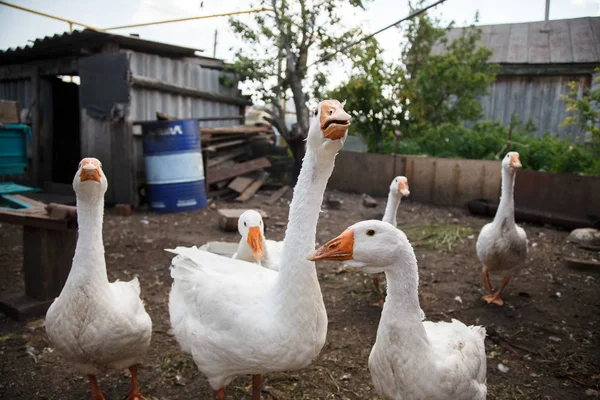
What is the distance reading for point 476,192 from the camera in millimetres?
9094

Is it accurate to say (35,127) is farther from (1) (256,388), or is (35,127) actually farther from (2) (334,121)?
(2) (334,121)

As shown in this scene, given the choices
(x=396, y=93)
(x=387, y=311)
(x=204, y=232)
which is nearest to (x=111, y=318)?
(x=387, y=311)

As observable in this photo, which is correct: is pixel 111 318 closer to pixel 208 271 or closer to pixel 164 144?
pixel 208 271

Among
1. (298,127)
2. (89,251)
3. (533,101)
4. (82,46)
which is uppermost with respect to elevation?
(82,46)

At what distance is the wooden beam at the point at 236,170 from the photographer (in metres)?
9.72

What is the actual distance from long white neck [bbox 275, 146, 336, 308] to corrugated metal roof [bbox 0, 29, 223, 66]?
7151 millimetres

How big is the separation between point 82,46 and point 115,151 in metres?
2.24

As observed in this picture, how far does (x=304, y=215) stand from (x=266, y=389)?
1.60 meters

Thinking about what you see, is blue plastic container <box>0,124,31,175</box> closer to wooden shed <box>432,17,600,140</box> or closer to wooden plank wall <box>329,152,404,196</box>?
wooden plank wall <box>329,152,404,196</box>

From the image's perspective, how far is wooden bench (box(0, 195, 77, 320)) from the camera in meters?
3.88

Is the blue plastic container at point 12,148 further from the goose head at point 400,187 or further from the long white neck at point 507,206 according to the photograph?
the long white neck at point 507,206

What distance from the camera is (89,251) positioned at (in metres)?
2.82

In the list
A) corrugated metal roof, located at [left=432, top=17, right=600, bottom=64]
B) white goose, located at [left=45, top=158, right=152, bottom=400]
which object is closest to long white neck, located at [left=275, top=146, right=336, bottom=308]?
white goose, located at [left=45, top=158, right=152, bottom=400]

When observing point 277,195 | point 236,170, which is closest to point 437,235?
point 277,195
